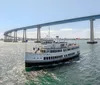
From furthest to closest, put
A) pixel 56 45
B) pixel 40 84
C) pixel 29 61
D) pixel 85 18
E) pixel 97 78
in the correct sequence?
pixel 85 18 < pixel 56 45 < pixel 29 61 < pixel 97 78 < pixel 40 84

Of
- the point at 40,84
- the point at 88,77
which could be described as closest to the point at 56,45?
the point at 88,77

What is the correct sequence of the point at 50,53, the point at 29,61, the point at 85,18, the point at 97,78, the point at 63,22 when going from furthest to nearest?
the point at 63,22 → the point at 85,18 → the point at 50,53 → the point at 29,61 → the point at 97,78

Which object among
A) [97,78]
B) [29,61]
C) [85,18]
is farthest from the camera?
[85,18]

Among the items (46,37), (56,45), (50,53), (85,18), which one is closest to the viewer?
(50,53)

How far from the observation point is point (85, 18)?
150000 mm

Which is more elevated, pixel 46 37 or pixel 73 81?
pixel 46 37

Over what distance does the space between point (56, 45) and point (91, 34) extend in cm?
11115

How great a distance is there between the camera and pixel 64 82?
29.3m

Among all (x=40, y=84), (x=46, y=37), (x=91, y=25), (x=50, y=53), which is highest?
(x=91, y=25)

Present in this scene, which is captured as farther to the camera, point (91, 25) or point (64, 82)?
point (91, 25)

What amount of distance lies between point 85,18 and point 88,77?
124 metres

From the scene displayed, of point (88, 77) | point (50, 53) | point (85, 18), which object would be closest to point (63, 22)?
point (85, 18)

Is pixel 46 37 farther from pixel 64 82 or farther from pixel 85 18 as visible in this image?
pixel 85 18

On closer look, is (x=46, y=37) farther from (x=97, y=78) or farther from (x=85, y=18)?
(x=85, y=18)
